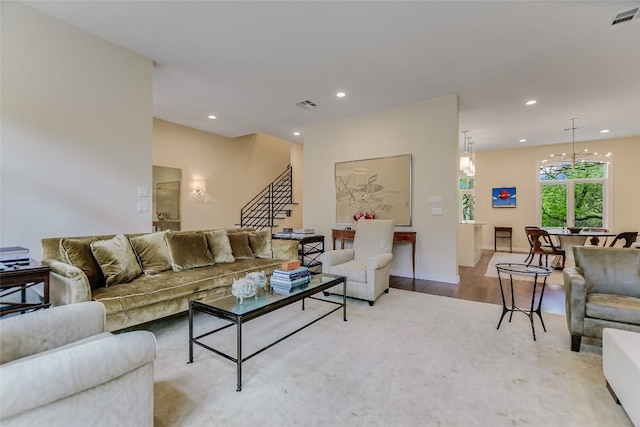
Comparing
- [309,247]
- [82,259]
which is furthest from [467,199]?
[82,259]

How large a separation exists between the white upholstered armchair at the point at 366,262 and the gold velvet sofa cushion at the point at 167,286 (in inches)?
36.2

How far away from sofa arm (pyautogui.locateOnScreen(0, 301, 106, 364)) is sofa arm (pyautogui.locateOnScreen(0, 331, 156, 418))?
0.34 m

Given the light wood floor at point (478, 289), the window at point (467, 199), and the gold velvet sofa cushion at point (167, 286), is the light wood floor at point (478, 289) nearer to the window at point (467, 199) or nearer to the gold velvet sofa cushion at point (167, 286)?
the gold velvet sofa cushion at point (167, 286)

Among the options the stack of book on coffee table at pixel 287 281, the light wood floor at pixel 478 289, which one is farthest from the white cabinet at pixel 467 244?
the stack of book on coffee table at pixel 287 281

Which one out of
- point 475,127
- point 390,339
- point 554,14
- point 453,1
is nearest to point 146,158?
point 390,339

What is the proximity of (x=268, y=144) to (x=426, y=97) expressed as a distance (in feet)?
17.3

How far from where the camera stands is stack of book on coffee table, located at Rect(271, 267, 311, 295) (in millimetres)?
2559

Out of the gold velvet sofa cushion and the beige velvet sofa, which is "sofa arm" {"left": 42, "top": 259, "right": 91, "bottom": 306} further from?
the gold velvet sofa cushion

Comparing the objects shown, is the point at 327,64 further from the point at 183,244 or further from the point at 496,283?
the point at 496,283

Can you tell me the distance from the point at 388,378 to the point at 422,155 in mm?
3922

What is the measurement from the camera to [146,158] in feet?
12.0

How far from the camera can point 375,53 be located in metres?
3.51

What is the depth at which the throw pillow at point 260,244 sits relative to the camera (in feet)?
13.8

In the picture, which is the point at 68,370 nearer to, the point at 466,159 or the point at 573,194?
the point at 466,159
